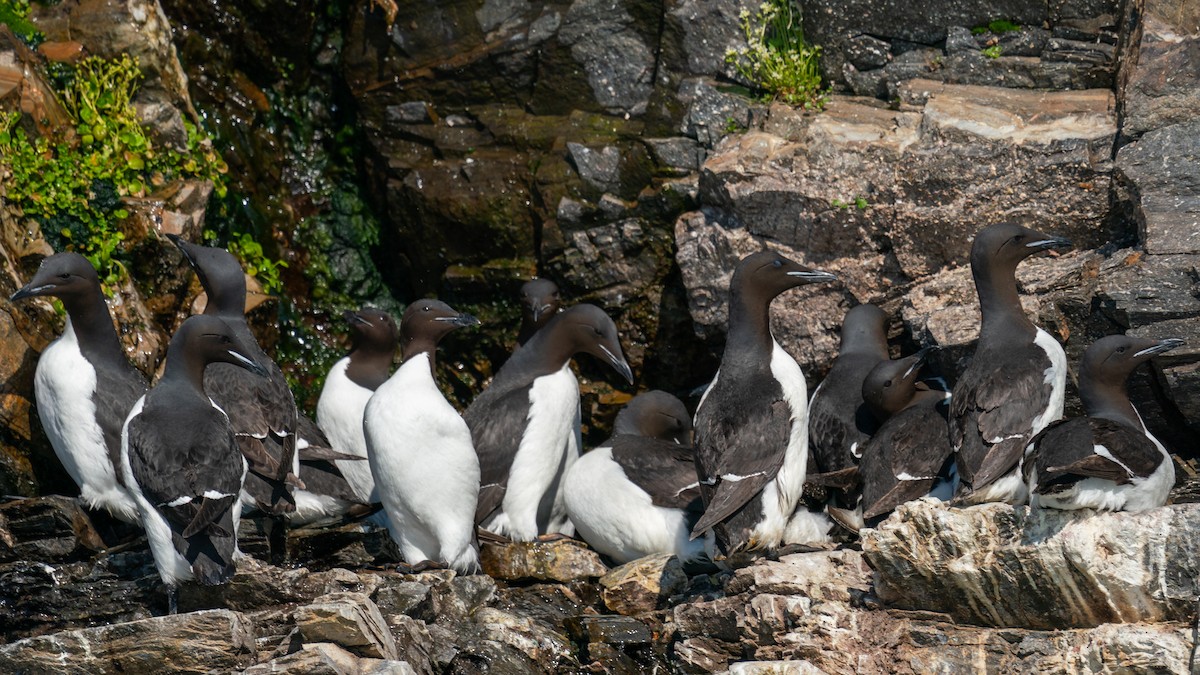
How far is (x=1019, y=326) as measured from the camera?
30.3 feet

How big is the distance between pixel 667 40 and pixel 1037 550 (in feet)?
20.1

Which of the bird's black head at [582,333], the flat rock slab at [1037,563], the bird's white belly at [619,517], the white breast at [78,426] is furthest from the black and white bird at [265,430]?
the flat rock slab at [1037,563]

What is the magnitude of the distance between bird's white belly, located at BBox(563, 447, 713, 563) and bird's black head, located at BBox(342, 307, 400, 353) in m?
1.83

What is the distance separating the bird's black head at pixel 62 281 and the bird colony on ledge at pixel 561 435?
0.04 ft

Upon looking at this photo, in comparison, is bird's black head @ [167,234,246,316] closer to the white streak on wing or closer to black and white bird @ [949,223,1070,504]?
black and white bird @ [949,223,1070,504]

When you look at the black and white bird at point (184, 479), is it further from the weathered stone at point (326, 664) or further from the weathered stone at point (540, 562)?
the weathered stone at point (540, 562)

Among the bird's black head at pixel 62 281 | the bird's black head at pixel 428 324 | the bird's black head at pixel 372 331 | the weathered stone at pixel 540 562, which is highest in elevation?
the bird's black head at pixel 62 281

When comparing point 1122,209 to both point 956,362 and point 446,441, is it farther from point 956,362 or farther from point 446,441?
point 446,441

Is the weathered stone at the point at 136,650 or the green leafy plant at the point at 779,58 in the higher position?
the green leafy plant at the point at 779,58

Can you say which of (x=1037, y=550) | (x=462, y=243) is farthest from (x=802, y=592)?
(x=462, y=243)

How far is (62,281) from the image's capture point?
9.55 m

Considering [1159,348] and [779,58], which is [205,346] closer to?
[779,58]

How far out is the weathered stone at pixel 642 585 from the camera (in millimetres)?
9102

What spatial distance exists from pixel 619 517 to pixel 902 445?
1.82 m
